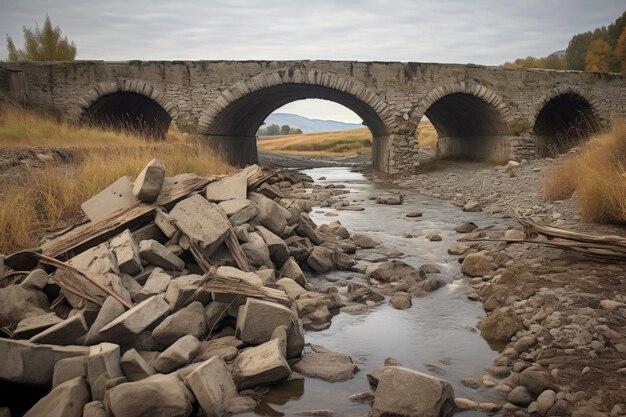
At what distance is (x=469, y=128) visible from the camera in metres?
20.9

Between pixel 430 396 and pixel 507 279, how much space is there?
2.67 metres

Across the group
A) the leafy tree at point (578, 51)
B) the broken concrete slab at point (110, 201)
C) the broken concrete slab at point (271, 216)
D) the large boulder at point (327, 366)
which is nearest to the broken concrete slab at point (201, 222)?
the broken concrete slab at point (110, 201)

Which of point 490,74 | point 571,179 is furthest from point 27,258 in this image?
point 490,74

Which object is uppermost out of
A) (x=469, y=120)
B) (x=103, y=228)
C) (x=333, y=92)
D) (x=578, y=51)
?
(x=578, y=51)

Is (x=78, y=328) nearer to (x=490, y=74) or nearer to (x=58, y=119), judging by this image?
(x=58, y=119)

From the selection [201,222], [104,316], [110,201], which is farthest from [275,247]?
[104,316]

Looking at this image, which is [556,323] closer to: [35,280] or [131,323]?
[131,323]

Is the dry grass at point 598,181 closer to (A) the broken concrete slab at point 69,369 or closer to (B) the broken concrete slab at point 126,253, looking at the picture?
(B) the broken concrete slab at point 126,253

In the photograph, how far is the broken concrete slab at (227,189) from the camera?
6.15 meters

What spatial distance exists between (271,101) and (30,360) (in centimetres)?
1839

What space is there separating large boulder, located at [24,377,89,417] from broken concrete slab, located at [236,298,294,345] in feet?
3.92

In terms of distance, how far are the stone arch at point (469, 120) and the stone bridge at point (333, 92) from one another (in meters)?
0.05

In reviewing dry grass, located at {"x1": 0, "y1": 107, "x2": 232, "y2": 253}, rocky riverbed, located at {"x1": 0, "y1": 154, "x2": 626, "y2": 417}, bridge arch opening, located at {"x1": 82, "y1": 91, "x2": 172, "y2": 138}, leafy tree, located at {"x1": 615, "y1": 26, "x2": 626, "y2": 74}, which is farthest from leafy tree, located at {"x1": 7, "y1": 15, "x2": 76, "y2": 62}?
leafy tree, located at {"x1": 615, "y1": 26, "x2": 626, "y2": 74}

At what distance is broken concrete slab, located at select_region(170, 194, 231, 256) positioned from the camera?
4930mm
